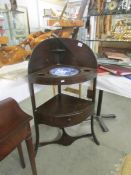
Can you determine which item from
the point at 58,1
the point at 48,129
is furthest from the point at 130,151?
the point at 58,1

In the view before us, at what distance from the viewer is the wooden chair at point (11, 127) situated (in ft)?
2.81

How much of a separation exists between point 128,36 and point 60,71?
808 millimetres

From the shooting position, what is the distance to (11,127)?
889 millimetres

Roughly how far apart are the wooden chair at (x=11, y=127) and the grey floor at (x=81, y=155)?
20.9 inches

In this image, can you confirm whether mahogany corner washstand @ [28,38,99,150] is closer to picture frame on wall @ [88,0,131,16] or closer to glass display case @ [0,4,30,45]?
picture frame on wall @ [88,0,131,16]

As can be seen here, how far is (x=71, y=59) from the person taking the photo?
141 cm

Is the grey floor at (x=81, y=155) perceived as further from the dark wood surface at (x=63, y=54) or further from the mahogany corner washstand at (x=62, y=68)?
the dark wood surface at (x=63, y=54)

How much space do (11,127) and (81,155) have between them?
2.91 ft

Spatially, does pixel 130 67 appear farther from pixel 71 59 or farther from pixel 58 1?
pixel 58 1

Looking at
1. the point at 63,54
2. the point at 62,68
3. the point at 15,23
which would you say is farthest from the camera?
the point at 15,23

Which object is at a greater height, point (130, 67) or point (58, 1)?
point (58, 1)

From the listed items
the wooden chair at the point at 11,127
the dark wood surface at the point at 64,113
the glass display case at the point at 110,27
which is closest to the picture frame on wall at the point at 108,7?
the glass display case at the point at 110,27

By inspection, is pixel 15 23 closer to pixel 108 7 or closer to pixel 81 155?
pixel 108 7

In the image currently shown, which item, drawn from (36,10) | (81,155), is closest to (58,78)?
(81,155)
